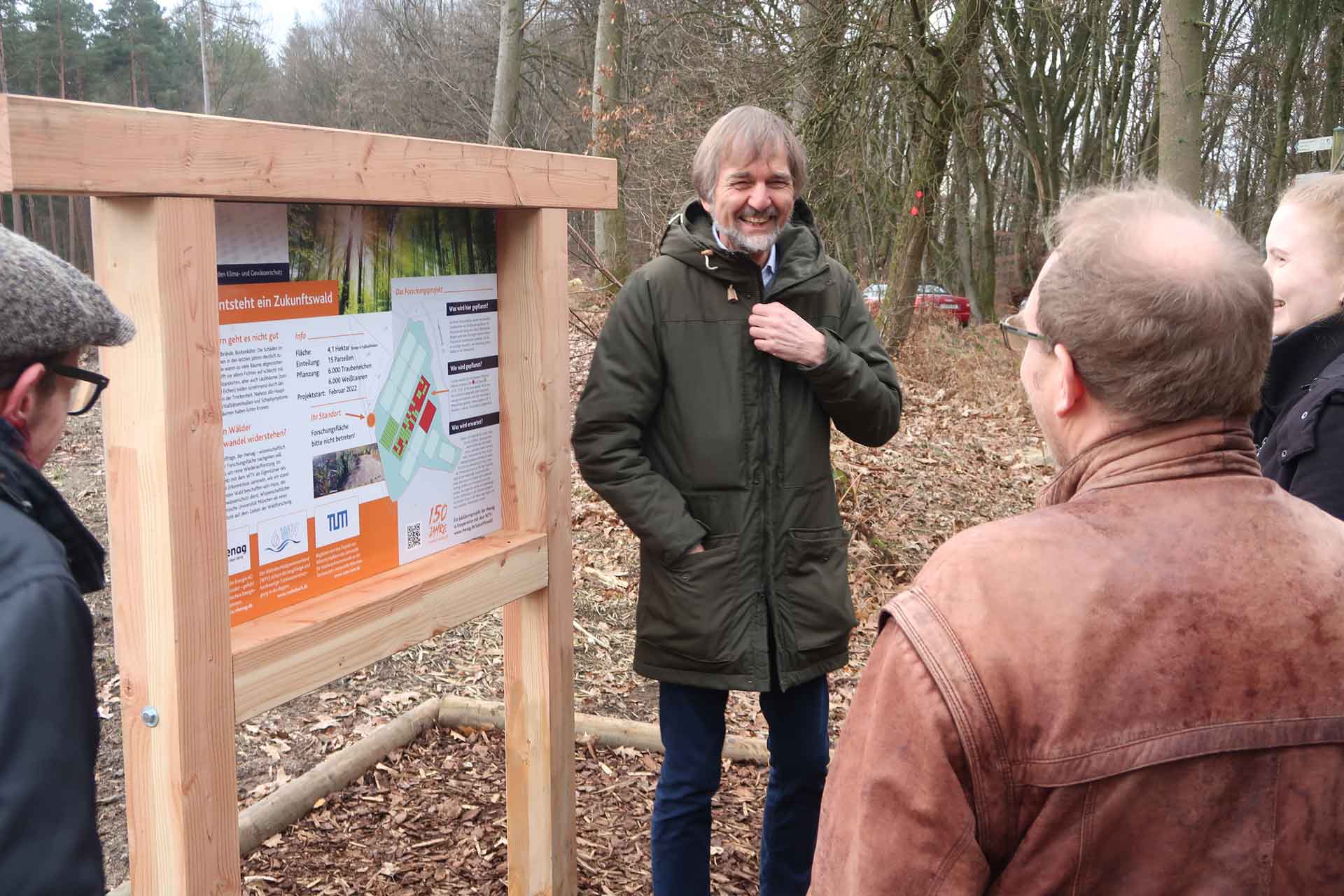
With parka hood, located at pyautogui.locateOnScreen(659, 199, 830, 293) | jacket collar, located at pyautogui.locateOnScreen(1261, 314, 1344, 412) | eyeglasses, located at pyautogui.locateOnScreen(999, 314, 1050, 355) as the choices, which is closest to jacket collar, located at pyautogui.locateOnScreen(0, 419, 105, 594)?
eyeglasses, located at pyautogui.locateOnScreen(999, 314, 1050, 355)

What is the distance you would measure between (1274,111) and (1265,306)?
2451 centimetres

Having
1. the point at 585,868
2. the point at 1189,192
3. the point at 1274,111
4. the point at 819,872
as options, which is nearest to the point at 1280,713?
the point at 819,872

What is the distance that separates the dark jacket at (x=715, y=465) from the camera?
115 inches

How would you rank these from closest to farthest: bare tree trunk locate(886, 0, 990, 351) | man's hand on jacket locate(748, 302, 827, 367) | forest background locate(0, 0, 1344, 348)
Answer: man's hand on jacket locate(748, 302, 827, 367) < forest background locate(0, 0, 1344, 348) < bare tree trunk locate(886, 0, 990, 351)

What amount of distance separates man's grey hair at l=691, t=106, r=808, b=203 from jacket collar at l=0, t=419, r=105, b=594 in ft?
6.03

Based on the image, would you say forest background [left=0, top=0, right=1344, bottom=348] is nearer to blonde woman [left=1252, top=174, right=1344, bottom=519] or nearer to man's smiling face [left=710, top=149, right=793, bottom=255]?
man's smiling face [left=710, top=149, right=793, bottom=255]

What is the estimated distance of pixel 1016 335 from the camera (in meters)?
1.75

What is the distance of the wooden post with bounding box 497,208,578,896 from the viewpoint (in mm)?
3195

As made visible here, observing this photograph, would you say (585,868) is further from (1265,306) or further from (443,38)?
(443,38)

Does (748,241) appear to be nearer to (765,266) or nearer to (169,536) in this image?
(765,266)

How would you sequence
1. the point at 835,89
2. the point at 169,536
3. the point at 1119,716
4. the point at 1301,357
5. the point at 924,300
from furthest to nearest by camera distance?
the point at 924,300
the point at 835,89
the point at 1301,357
the point at 169,536
the point at 1119,716

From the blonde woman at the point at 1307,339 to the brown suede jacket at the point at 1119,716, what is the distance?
1.17 m

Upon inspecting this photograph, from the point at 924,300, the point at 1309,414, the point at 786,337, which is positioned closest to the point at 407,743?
the point at 786,337

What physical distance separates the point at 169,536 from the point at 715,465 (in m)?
1.37
